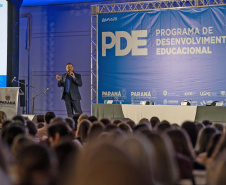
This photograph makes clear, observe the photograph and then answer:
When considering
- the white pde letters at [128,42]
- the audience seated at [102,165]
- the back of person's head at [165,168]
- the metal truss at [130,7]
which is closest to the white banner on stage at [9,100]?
the metal truss at [130,7]

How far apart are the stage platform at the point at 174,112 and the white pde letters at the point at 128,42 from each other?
1.92m

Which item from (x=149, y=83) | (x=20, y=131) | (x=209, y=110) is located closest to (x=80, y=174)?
(x=20, y=131)

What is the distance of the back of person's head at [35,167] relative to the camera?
4.10 ft

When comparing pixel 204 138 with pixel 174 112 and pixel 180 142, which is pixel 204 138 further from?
pixel 174 112

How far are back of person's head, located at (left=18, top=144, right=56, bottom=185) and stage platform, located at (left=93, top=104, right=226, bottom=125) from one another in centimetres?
617

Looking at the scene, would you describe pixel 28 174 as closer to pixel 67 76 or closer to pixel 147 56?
pixel 67 76

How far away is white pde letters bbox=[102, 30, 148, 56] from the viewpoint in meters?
9.32

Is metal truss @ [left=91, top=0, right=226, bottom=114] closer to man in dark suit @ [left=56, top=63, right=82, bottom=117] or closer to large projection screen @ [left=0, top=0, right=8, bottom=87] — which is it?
man in dark suit @ [left=56, top=63, right=82, bottom=117]

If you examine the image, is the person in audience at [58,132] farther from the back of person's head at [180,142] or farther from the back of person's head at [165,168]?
the back of person's head at [165,168]

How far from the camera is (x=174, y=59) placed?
29.9ft

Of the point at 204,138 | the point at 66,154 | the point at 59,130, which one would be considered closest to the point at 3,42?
the point at 59,130

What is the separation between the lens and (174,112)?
738cm

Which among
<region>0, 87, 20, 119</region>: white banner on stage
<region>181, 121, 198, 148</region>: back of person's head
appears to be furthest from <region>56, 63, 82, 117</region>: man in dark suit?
<region>181, 121, 198, 148</region>: back of person's head

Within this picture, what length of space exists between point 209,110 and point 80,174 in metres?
6.20
